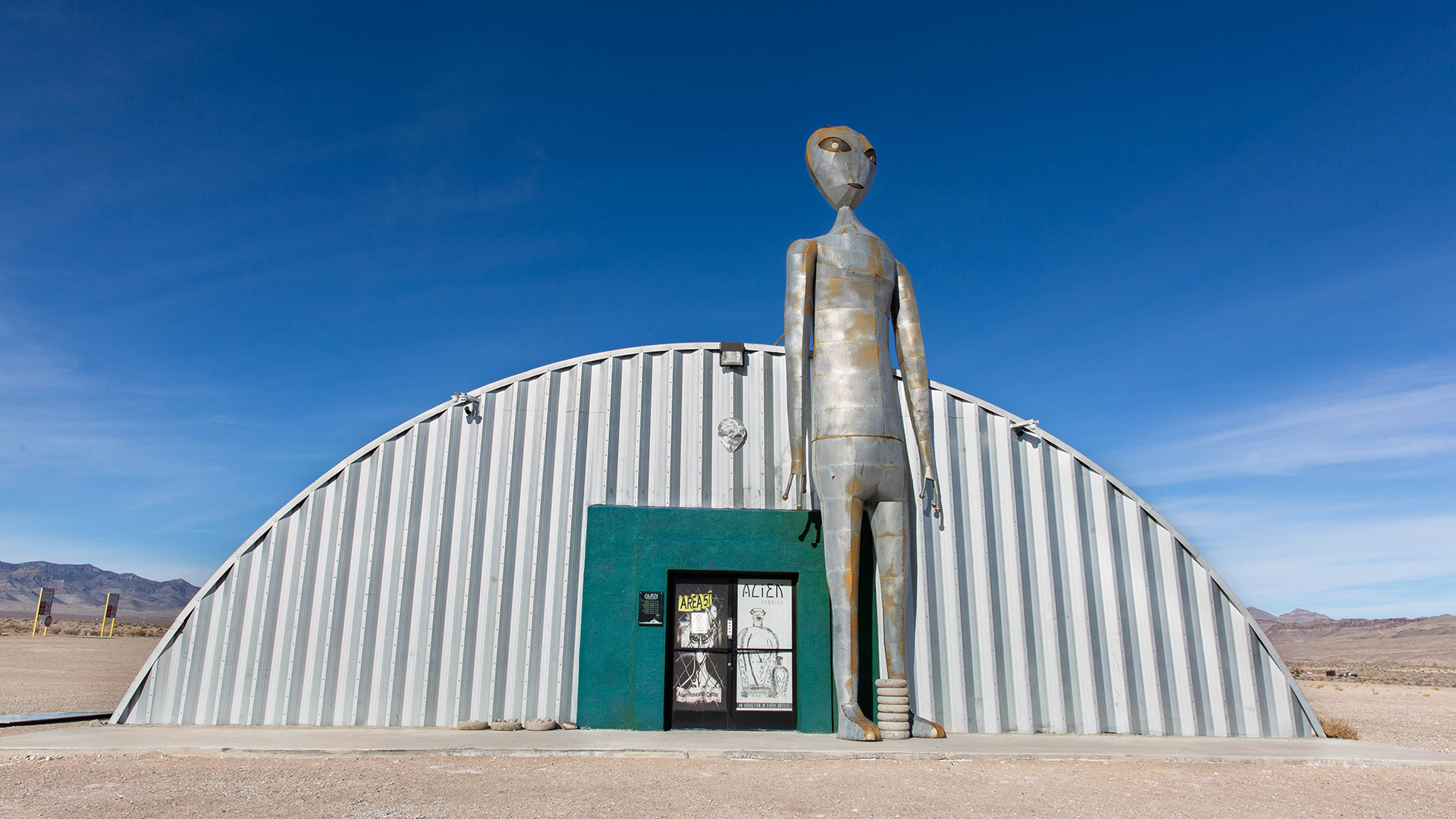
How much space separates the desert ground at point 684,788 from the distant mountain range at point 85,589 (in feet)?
507

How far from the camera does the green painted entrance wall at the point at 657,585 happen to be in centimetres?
1072

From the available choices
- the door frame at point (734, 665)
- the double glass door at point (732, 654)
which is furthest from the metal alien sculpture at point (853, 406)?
the double glass door at point (732, 654)

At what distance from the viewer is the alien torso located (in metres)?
9.95

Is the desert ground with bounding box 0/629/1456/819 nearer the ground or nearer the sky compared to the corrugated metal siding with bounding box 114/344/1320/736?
nearer the ground

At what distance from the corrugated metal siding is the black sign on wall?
97 centimetres

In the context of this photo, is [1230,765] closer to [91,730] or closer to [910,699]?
[910,699]

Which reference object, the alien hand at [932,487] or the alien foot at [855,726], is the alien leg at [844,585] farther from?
the alien hand at [932,487]

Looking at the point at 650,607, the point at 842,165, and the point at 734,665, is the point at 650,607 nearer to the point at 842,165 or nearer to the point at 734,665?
the point at 734,665

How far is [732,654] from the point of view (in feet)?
36.3

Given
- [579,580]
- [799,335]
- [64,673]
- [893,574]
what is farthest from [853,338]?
[64,673]

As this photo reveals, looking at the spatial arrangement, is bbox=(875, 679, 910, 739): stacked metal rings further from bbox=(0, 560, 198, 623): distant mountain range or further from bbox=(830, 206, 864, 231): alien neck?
bbox=(0, 560, 198, 623): distant mountain range

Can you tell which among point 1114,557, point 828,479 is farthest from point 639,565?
point 1114,557

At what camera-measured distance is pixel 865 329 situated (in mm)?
10227

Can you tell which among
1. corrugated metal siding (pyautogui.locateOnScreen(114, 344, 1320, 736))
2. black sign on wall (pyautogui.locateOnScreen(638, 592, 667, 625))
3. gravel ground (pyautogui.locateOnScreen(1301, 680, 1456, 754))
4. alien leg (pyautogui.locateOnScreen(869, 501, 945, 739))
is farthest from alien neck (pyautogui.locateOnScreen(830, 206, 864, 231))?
gravel ground (pyautogui.locateOnScreen(1301, 680, 1456, 754))
